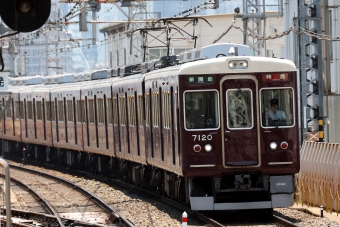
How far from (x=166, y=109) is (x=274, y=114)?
6.84 ft

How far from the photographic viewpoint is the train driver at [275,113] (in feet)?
44.8

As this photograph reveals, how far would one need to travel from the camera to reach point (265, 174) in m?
13.7

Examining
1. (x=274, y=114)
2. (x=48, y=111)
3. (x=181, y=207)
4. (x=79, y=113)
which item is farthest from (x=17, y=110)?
(x=274, y=114)

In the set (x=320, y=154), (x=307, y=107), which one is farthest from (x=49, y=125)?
(x=320, y=154)

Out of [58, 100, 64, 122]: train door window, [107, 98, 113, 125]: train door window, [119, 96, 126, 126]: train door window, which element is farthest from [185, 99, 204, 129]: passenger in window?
[58, 100, 64, 122]: train door window

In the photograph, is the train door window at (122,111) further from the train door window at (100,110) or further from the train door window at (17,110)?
the train door window at (17,110)

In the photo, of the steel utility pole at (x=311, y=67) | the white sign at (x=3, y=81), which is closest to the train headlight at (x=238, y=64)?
the steel utility pole at (x=311, y=67)

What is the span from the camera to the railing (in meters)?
14.1

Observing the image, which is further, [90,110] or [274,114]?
[90,110]

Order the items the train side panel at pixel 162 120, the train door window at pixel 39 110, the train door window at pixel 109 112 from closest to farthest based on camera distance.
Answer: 1. the train side panel at pixel 162 120
2. the train door window at pixel 109 112
3. the train door window at pixel 39 110

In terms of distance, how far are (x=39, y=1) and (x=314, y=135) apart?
1032 centimetres

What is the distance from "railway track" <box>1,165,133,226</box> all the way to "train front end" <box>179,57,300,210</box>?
1.54 meters

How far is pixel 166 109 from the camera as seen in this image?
592 inches

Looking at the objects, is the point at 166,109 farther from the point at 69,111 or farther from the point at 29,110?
the point at 29,110
